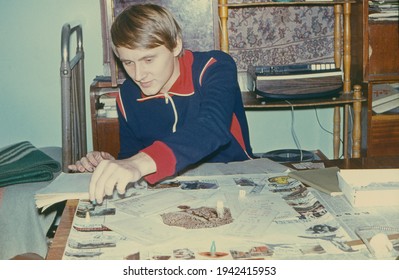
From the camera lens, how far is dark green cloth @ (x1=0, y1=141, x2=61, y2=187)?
2.09 meters

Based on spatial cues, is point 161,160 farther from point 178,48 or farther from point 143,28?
point 178,48

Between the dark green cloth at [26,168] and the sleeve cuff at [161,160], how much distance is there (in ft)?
3.37

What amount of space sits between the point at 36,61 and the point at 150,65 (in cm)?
153

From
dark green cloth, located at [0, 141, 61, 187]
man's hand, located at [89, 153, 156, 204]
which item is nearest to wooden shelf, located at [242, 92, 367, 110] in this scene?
dark green cloth, located at [0, 141, 61, 187]

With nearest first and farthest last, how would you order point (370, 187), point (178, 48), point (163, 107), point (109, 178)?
point (109, 178)
point (370, 187)
point (178, 48)
point (163, 107)

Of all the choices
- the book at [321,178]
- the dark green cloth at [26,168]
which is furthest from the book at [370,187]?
the dark green cloth at [26,168]

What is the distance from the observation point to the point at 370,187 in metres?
1.20

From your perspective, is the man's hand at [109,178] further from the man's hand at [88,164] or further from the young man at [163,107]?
the man's hand at [88,164]

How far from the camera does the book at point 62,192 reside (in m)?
1.24

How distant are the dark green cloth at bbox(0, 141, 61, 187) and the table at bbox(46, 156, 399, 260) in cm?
94

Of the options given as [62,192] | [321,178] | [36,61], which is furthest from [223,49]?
[62,192]

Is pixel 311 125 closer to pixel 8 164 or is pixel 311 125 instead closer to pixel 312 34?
pixel 312 34

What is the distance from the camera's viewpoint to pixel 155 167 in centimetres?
120
